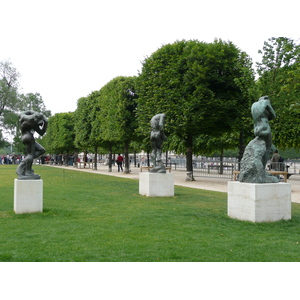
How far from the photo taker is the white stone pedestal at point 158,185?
521 inches

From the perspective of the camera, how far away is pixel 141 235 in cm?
671

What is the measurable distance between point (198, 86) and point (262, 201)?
13.0m

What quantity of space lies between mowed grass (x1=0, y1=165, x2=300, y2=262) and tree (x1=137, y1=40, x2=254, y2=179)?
1045 cm

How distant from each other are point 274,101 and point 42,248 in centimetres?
1282

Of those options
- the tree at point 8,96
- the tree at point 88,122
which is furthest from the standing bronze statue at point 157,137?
the tree at point 8,96

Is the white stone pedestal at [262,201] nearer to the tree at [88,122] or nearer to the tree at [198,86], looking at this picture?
the tree at [198,86]

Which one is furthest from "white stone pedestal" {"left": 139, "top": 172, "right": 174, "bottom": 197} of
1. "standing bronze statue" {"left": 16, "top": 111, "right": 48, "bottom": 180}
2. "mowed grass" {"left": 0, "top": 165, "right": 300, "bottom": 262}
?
"standing bronze statue" {"left": 16, "top": 111, "right": 48, "bottom": 180}

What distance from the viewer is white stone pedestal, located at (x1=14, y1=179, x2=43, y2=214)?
9.14 m

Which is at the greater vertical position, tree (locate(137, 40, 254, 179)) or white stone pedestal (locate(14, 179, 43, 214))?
tree (locate(137, 40, 254, 179))

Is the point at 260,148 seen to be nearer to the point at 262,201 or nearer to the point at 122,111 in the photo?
the point at 262,201

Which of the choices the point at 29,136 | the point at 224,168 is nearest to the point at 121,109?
the point at 224,168

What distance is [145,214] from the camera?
29.9 ft

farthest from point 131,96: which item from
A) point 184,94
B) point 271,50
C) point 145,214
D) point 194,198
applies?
point 145,214

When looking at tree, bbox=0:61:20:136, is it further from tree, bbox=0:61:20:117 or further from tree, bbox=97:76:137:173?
tree, bbox=97:76:137:173
